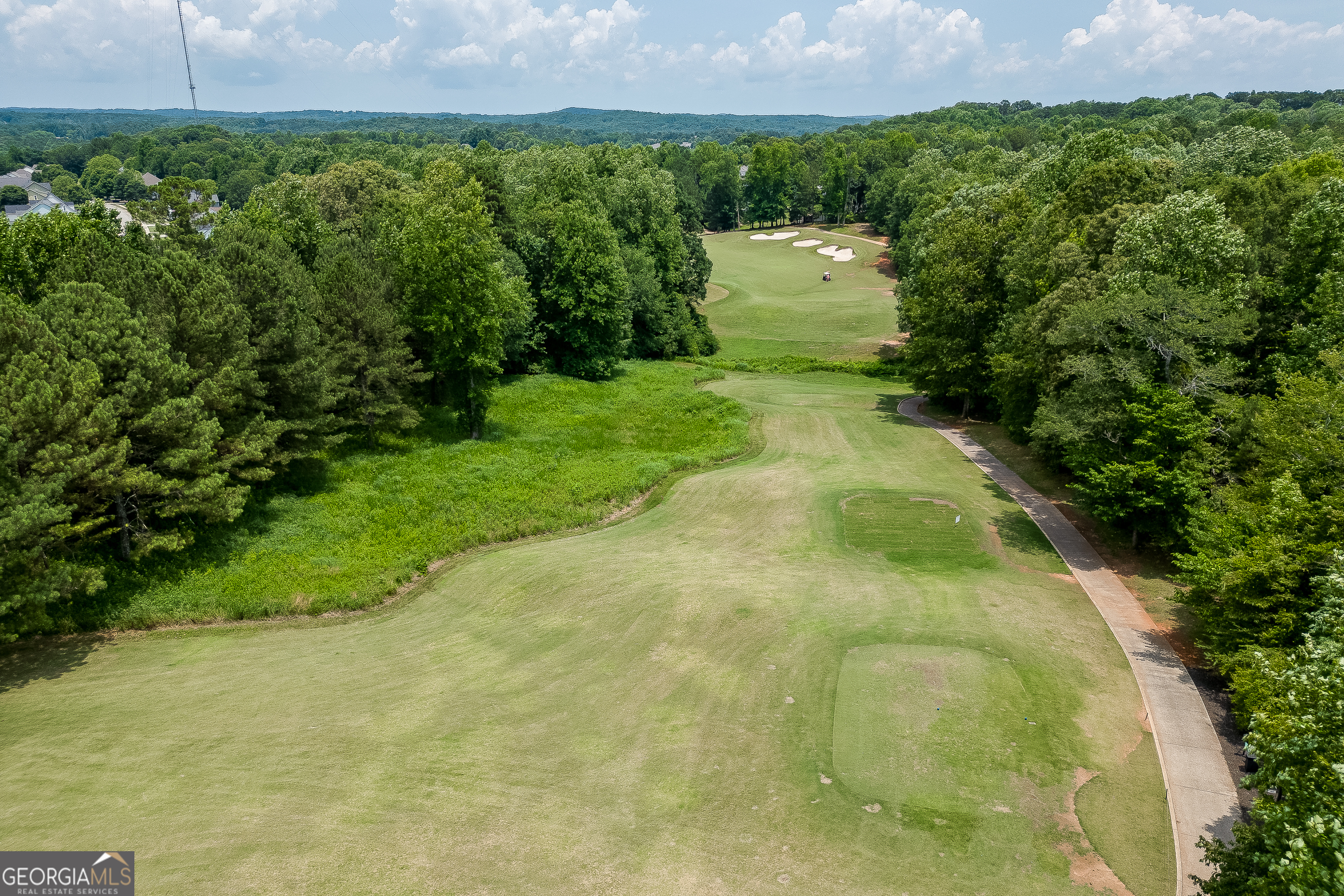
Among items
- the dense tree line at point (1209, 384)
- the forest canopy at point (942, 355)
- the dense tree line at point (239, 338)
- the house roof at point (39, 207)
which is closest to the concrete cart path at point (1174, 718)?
the forest canopy at point (942, 355)

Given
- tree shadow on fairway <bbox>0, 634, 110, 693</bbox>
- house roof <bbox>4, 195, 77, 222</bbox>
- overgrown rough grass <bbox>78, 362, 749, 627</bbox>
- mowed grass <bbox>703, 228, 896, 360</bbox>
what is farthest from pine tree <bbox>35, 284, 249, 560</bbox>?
house roof <bbox>4, 195, 77, 222</bbox>

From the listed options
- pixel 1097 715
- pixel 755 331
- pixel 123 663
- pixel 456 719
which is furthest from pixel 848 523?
pixel 755 331

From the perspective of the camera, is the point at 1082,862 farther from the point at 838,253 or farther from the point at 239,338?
the point at 838,253

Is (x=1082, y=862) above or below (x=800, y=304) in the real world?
below

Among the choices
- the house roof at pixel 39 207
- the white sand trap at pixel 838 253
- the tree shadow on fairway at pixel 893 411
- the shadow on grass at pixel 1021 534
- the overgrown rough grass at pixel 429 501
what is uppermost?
the house roof at pixel 39 207

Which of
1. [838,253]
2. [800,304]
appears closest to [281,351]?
[800,304]

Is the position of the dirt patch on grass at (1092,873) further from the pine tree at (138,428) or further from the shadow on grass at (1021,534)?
the pine tree at (138,428)
